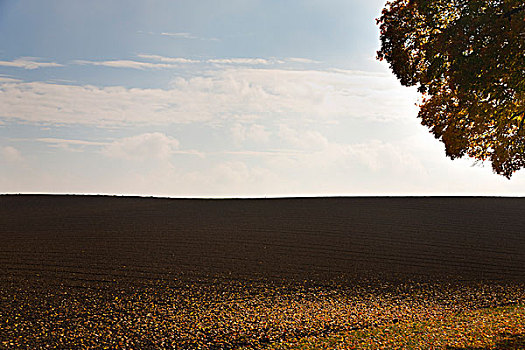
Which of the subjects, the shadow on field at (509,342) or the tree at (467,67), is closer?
the shadow on field at (509,342)

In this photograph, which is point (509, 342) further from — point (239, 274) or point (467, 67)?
point (239, 274)

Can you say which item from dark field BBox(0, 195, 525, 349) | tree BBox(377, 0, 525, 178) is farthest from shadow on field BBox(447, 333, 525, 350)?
tree BBox(377, 0, 525, 178)

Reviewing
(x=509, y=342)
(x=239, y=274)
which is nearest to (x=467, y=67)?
(x=509, y=342)


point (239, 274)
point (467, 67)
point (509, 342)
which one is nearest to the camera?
point (509, 342)

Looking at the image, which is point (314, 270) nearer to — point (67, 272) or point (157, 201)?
point (67, 272)

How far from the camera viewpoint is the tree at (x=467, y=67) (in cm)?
1024

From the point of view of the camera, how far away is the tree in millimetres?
10242

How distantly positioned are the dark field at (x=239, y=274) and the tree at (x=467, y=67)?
4.24m

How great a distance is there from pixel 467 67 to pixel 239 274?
8107 millimetres

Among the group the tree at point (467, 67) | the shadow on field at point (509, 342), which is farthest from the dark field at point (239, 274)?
the tree at point (467, 67)

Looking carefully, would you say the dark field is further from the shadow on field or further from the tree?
the tree

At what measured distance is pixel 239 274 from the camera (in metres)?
14.0

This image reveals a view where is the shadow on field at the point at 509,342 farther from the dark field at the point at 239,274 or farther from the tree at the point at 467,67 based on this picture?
the tree at the point at 467,67

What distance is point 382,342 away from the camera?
909 cm
